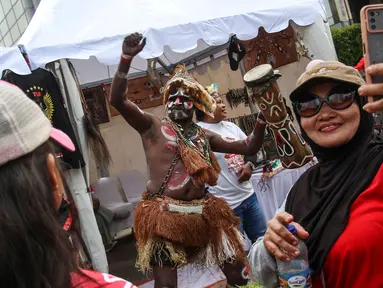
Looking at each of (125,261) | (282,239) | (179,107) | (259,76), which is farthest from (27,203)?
(125,261)

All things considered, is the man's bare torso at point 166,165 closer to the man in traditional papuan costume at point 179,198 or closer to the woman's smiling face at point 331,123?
the man in traditional papuan costume at point 179,198

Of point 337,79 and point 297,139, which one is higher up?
point 337,79

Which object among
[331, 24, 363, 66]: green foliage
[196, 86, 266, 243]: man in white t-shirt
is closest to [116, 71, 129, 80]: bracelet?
[196, 86, 266, 243]: man in white t-shirt

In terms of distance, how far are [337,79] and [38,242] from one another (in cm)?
126

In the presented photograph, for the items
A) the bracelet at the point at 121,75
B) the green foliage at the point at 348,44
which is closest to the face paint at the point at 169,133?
the bracelet at the point at 121,75

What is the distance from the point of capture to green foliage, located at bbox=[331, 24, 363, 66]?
40.3ft

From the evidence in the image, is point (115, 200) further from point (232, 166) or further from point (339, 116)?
point (339, 116)

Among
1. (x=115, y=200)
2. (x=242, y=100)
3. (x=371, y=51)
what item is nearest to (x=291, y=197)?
(x=371, y=51)

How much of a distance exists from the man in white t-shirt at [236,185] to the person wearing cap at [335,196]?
264 centimetres

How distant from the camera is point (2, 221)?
788mm

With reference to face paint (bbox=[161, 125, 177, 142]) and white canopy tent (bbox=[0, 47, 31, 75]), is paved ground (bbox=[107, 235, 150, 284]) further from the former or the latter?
white canopy tent (bbox=[0, 47, 31, 75])

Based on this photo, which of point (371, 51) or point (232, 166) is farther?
point (232, 166)

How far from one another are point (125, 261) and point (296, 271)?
531cm

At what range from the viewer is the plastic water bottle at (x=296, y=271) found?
4.54 ft
